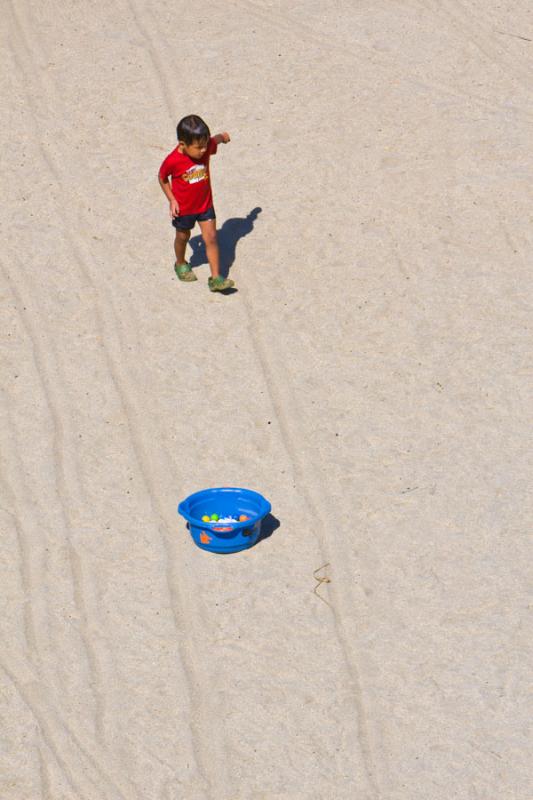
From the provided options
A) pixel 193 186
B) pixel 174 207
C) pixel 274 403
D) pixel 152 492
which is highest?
pixel 193 186

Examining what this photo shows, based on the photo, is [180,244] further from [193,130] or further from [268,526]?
[268,526]

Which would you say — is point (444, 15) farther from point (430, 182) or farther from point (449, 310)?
point (449, 310)

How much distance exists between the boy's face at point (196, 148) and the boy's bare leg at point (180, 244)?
58cm

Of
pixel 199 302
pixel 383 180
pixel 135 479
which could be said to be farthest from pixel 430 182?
pixel 135 479

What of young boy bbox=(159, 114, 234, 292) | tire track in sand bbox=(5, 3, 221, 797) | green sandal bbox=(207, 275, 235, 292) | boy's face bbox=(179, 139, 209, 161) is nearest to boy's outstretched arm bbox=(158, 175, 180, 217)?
young boy bbox=(159, 114, 234, 292)

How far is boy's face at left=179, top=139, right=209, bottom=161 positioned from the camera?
28.6ft

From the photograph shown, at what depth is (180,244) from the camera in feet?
30.4

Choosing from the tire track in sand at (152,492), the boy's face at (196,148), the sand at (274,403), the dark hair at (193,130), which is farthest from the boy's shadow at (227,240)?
the dark hair at (193,130)

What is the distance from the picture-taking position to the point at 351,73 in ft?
37.5

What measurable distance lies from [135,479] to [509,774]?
2.80 meters

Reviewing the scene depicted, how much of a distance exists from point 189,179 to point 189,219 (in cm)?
29

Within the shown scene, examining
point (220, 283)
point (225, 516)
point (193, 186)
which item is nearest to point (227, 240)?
point (220, 283)

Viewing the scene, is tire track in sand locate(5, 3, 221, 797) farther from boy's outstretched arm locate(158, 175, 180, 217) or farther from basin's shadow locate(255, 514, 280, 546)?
boy's outstretched arm locate(158, 175, 180, 217)

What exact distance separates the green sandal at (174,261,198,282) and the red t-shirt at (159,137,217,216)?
0.47 metres
